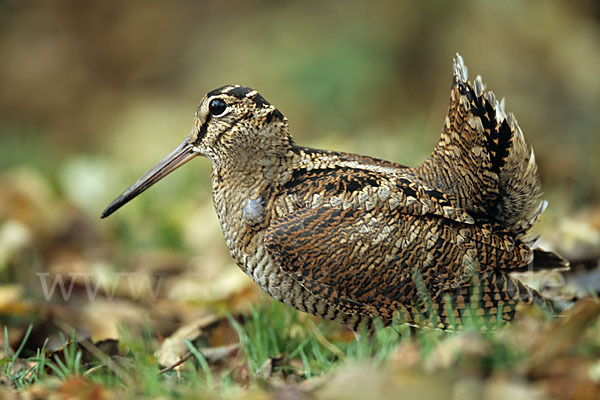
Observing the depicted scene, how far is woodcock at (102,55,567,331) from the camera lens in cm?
339

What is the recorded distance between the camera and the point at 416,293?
→ 3410 millimetres

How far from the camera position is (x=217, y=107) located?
3654 mm

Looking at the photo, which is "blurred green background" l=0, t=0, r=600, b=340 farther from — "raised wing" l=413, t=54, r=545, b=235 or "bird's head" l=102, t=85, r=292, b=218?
"bird's head" l=102, t=85, r=292, b=218

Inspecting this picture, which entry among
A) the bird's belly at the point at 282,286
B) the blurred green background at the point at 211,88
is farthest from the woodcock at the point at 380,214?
the blurred green background at the point at 211,88

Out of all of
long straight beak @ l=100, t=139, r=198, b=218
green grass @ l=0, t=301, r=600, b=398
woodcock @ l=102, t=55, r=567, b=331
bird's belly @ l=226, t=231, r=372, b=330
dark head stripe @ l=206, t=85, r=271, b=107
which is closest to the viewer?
green grass @ l=0, t=301, r=600, b=398

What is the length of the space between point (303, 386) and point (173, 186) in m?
4.63

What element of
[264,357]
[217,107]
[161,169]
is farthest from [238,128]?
[264,357]

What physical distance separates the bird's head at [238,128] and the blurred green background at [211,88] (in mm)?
2010

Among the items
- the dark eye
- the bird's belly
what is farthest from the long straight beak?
the bird's belly

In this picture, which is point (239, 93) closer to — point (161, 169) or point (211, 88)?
point (161, 169)

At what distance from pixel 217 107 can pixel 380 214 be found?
1027 mm

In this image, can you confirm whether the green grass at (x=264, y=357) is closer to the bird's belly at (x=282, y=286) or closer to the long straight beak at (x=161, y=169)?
the bird's belly at (x=282, y=286)

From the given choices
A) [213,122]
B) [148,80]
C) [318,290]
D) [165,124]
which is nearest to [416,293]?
[318,290]

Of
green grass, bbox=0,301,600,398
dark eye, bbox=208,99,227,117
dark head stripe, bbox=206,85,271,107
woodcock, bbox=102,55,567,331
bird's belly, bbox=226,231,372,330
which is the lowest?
green grass, bbox=0,301,600,398
